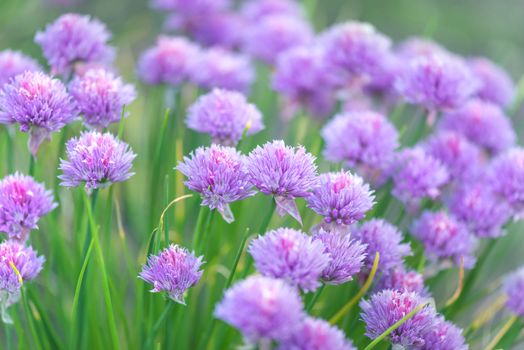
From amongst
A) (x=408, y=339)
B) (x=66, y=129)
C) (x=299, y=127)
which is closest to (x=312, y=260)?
(x=408, y=339)

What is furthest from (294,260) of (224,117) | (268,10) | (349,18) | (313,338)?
(349,18)

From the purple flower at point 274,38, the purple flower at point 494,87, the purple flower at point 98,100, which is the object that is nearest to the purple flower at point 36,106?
the purple flower at point 98,100

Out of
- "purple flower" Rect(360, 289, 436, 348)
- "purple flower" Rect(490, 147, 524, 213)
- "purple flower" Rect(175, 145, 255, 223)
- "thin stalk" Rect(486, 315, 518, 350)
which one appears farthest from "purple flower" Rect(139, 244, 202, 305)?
"purple flower" Rect(490, 147, 524, 213)

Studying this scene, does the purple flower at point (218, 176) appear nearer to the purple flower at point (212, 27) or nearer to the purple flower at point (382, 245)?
the purple flower at point (382, 245)

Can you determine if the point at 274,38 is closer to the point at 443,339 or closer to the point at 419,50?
the point at 419,50

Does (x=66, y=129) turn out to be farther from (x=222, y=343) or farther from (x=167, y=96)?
(x=222, y=343)
